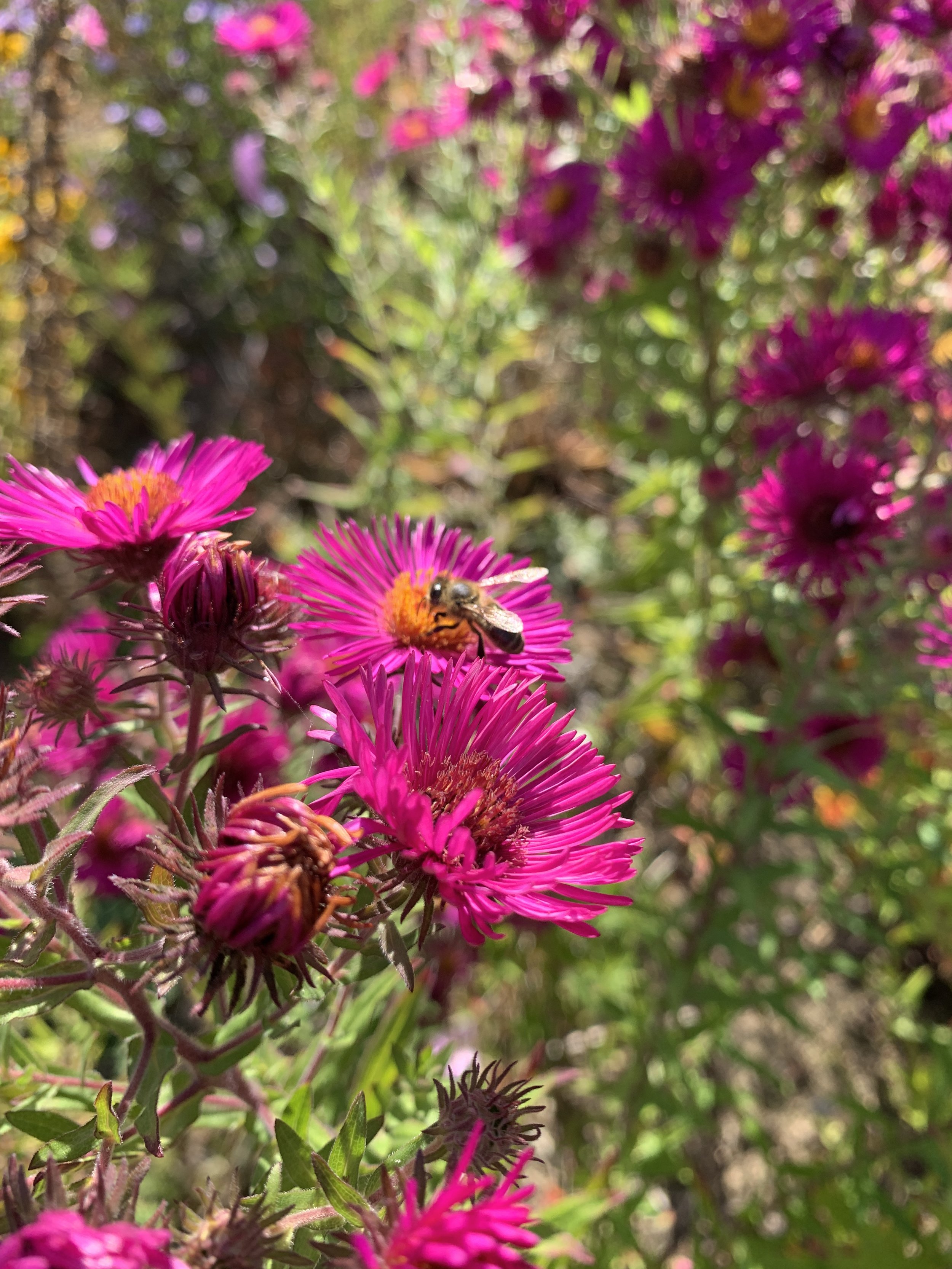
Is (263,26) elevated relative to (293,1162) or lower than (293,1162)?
elevated

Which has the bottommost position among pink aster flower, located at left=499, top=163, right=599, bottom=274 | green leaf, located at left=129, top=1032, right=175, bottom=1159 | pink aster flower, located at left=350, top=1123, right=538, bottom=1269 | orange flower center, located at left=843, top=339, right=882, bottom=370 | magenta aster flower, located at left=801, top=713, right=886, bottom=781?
magenta aster flower, located at left=801, top=713, right=886, bottom=781

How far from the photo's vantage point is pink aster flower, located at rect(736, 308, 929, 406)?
1.54 m

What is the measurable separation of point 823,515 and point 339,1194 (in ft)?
3.57

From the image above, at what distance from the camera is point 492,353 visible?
2709 mm

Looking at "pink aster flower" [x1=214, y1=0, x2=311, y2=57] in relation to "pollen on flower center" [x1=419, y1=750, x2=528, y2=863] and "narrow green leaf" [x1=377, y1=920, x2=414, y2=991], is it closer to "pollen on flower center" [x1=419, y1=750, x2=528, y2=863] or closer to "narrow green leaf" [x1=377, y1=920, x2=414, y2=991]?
"pollen on flower center" [x1=419, y1=750, x2=528, y2=863]

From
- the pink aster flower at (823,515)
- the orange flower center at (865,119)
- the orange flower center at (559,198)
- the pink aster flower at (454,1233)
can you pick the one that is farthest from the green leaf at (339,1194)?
the orange flower center at (559,198)

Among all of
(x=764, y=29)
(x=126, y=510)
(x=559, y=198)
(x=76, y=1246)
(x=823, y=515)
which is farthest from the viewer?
(x=559, y=198)

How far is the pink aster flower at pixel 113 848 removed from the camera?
1284 millimetres

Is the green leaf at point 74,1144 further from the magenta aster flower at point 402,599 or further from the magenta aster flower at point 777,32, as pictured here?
the magenta aster flower at point 777,32

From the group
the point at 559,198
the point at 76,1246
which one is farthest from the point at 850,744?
the point at 76,1246

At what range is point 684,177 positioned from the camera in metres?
1.78

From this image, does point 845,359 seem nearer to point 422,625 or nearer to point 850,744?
point 850,744

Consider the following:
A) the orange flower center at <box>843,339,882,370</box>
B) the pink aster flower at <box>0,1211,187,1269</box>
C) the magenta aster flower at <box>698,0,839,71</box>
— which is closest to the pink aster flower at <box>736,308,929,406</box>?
the orange flower center at <box>843,339,882,370</box>

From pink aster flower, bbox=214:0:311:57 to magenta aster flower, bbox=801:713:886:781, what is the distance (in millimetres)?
2383
